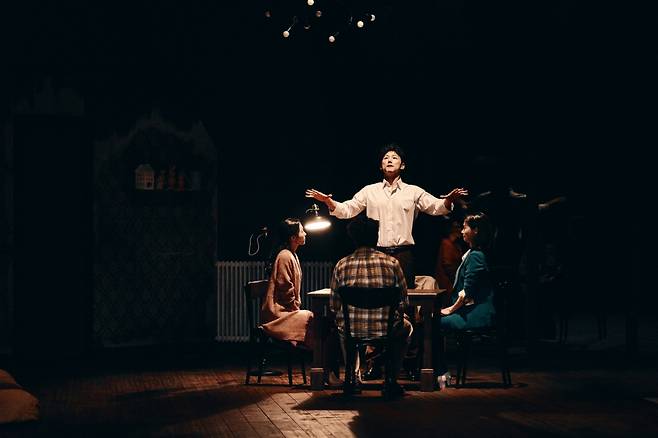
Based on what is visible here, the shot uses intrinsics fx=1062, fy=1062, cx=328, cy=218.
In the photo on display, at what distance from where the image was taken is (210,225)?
11.4 metres

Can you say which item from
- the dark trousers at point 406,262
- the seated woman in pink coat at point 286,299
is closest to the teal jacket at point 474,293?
the dark trousers at point 406,262

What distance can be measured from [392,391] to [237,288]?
4140 mm

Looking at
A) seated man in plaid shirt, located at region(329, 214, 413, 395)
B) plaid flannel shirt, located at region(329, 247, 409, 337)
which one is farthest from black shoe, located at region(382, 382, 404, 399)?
plaid flannel shirt, located at region(329, 247, 409, 337)

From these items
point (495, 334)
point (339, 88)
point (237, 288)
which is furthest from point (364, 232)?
point (339, 88)

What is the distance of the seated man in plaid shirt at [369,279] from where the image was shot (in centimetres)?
738

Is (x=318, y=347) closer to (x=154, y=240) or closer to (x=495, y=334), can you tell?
(x=495, y=334)

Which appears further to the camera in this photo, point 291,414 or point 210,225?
point 210,225

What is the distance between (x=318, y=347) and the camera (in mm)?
7977

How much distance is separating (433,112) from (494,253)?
70.2 inches

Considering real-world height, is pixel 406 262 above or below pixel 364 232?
below

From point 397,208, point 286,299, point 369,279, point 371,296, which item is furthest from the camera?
point 397,208

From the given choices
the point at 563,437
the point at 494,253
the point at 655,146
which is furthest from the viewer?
the point at 655,146

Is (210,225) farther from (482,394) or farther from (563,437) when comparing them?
(563,437)

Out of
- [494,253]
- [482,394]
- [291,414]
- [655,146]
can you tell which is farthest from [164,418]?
[655,146]
